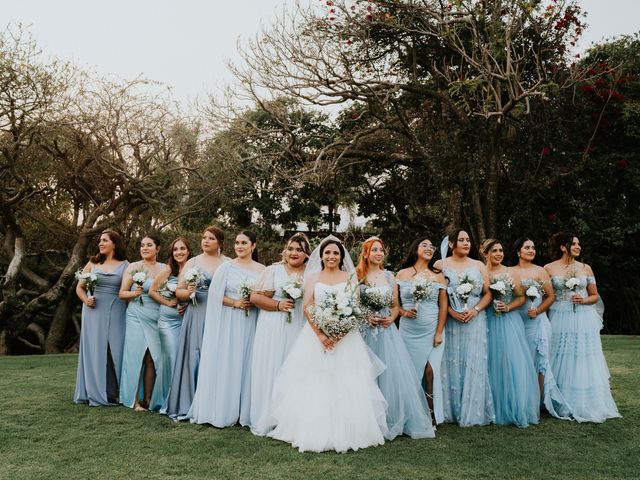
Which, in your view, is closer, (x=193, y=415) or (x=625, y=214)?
(x=193, y=415)

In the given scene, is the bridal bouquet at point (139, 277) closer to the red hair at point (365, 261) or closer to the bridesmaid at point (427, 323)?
the red hair at point (365, 261)

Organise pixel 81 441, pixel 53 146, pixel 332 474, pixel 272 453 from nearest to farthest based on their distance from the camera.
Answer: pixel 332 474 < pixel 272 453 < pixel 81 441 < pixel 53 146

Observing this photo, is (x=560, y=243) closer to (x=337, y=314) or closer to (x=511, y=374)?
(x=511, y=374)

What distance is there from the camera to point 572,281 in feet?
24.3

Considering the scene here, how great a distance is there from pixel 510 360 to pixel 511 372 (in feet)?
0.43

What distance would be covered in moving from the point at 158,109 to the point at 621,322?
53.2 ft

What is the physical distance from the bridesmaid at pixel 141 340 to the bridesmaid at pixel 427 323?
3000mm

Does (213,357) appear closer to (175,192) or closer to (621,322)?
(175,192)

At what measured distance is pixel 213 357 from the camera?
6918mm

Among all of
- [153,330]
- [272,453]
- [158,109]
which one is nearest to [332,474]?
[272,453]

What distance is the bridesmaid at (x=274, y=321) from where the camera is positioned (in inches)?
263

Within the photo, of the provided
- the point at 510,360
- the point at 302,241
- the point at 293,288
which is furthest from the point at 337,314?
the point at 510,360

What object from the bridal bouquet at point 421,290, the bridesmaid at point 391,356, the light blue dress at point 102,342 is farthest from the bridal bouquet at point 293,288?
the light blue dress at point 102,342

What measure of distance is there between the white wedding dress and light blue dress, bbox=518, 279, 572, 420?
7.49 ft
